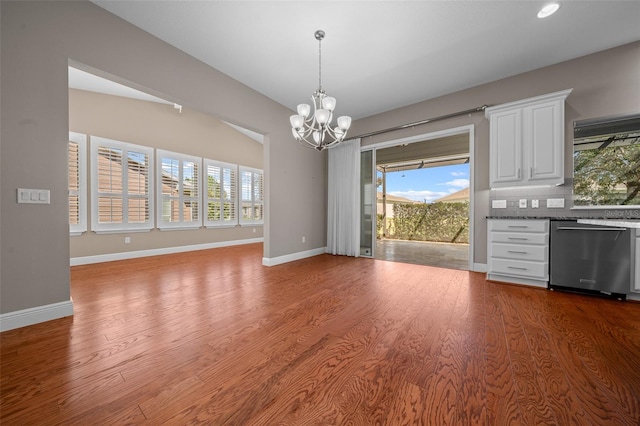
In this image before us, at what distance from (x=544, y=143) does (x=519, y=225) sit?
3.51 ft

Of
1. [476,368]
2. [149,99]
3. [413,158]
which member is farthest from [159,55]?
[413,158]

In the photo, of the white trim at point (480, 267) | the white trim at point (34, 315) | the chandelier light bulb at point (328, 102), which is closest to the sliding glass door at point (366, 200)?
the white trim at point (480, 267)

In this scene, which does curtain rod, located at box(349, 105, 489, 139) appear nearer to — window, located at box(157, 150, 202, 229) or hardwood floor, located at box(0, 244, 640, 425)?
hardwood floor, located at box(0, 244, 640, 425)

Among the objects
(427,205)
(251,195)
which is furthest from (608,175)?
(251,195)

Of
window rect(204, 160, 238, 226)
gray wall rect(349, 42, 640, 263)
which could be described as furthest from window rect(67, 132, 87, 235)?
gray wall rect(349, 42, 640, 263)

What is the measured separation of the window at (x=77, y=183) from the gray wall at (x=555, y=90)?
19.5 feet

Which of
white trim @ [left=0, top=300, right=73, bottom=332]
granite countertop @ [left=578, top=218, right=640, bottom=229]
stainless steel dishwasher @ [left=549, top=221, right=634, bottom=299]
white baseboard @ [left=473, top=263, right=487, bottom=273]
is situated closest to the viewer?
granite countertop @ [left=578, top=218, right=640, bottom=229]

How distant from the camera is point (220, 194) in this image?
625 cm

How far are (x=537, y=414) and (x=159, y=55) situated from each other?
169 inches

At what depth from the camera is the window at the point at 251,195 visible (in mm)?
6855

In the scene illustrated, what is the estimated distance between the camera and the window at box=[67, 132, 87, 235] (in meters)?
3.96

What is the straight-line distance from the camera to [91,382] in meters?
1.23

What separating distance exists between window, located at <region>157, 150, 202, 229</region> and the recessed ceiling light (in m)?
6.39

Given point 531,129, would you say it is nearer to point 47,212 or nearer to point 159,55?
point 159,55
